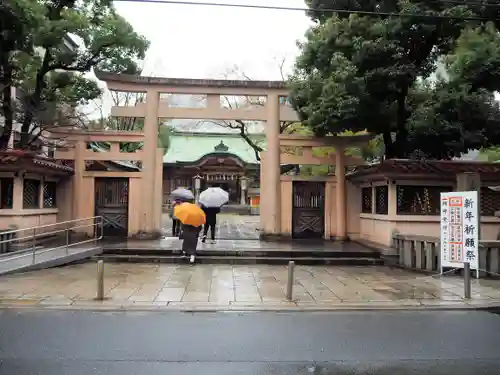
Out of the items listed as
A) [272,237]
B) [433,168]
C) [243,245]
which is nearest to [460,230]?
[433,168]

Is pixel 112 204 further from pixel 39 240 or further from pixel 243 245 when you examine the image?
pixel 243 245

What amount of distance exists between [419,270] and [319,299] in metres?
5.00

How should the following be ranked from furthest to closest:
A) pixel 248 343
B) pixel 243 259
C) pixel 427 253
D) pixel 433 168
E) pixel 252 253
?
1. pixel 252 253
2. pixel 433 168
3. pixel 243 259
4. pixel 427 253
5. pixel 248 343

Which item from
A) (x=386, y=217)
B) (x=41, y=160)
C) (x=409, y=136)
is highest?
(x=409, y=136)

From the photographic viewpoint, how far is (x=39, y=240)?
48.6ft

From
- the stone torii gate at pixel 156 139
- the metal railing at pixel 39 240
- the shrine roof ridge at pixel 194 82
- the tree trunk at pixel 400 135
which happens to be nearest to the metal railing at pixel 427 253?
the tree trunk at pixel 400 135

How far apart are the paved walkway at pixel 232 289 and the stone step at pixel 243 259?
0.61 metres

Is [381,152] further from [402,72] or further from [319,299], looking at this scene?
[319,299]

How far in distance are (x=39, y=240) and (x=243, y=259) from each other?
690 centimetres

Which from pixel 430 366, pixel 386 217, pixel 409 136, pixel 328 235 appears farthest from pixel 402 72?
pixel 430 366

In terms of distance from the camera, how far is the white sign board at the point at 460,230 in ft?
33.9

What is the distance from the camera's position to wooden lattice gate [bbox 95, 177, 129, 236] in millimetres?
16844

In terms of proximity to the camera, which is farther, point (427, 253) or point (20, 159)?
point (20, 159)

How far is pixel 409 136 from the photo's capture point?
585 inches
